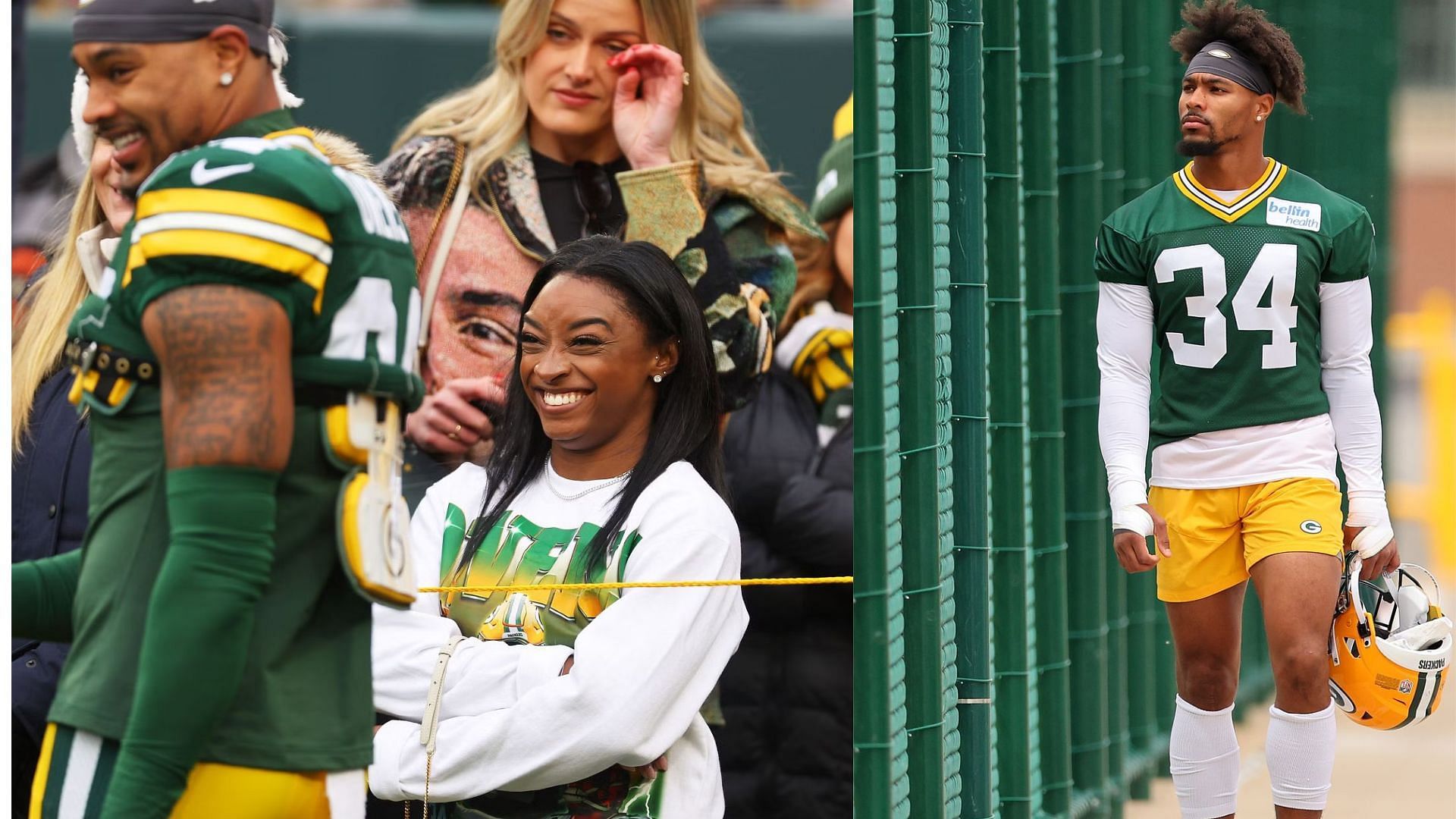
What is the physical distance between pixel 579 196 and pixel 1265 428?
169 centimetres

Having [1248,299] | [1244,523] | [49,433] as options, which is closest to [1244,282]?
[1248,299]

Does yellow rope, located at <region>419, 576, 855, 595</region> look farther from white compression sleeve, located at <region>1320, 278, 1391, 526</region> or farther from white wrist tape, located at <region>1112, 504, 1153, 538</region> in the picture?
white compression sleeve, located at <region>1320, 278, 1391, 526</region>

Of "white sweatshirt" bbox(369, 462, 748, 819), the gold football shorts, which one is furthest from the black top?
the gold football shorts

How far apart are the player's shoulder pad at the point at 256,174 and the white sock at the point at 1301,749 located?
2098 millimetres

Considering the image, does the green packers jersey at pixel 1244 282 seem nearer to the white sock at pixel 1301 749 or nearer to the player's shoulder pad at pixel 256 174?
the white sock at pixel 1301 749

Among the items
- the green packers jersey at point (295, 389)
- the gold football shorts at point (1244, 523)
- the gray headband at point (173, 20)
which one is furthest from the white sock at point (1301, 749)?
the gray headband at point (173, 20)

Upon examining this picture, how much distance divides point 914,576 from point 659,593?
2.05 ft

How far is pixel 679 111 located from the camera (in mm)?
5117

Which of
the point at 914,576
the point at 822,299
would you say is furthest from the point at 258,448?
the point at 822,299

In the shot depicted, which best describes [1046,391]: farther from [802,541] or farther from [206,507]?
[206,507]

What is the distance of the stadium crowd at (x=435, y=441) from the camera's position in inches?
132

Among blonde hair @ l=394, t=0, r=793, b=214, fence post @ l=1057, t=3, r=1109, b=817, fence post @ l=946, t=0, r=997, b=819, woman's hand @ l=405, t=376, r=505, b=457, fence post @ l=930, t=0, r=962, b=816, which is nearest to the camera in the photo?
fence post @ l=930, t=0, r=962, b=816

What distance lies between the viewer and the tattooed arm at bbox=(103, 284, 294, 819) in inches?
131

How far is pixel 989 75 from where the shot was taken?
207 inches
